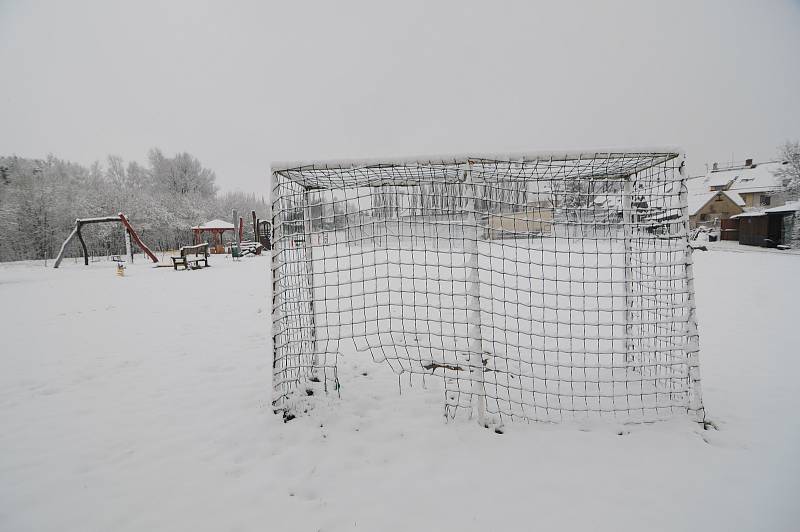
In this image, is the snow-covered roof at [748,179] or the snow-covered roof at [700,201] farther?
the snow-covered roof at [748,179]

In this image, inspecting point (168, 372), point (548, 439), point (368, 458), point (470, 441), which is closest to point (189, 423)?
point (168, 372)

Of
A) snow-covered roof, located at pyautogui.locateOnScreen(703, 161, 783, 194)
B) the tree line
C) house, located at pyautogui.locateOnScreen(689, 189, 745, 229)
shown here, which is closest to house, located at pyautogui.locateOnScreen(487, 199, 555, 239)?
the tree line

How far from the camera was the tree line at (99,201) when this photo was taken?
80.3 ft

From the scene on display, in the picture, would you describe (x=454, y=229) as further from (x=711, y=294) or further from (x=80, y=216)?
(x=80, y=216)

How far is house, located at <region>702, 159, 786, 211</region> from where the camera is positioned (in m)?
34.7

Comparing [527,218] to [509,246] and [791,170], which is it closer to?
[509,246]

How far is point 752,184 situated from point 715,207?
239 inches

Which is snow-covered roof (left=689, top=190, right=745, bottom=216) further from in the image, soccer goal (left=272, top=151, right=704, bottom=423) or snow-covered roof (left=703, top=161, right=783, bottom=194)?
soccer goal (left=272, top=151, right=704, bottom=423)

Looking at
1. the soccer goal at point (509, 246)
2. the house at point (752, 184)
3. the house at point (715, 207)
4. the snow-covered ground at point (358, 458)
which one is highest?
the house at point (752, 184)

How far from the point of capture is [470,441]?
2.54 m

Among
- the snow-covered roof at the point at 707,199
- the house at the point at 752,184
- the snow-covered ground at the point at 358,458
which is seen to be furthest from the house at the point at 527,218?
→ the house at the point at 752,184

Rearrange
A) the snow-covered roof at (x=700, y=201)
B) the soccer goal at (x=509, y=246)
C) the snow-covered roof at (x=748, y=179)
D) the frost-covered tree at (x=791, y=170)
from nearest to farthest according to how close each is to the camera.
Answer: the soccer goal at (x=509, y=246) < the frost-covered tree at (x=791, y=170) < the snow-covered roof at (x=700, y=201) < the snow-covered roof at (x=748, y=179)

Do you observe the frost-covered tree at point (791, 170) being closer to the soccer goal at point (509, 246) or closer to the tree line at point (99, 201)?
the soccer goal at point (509, 246)

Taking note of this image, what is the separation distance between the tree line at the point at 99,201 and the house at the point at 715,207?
5251 cm
